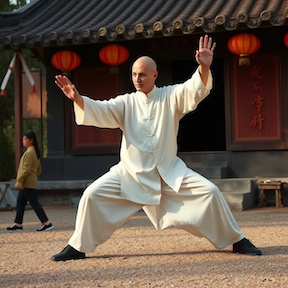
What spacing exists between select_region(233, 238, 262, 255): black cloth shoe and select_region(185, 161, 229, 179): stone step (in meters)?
5.33

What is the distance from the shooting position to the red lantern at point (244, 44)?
9.75 meters

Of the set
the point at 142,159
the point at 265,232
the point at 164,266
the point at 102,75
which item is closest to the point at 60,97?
the point at 102,75

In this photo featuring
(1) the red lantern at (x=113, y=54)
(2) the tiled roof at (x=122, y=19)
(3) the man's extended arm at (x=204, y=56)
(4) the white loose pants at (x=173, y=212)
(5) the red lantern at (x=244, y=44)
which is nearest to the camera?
(3) the man's extended arm at (x=204, y=56)

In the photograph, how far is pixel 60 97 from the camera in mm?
11609

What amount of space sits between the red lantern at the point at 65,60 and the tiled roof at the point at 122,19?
521 mm

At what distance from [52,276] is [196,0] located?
755 cm

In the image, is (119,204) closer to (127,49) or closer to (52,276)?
(52,276)

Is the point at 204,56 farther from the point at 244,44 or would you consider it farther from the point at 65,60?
the point at 65,60

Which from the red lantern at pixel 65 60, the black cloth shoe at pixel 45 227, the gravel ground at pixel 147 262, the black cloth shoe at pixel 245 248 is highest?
the red lantern at pixel 65 60

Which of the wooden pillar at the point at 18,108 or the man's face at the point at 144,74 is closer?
the man's face at the point at 144,74

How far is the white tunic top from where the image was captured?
191 inches

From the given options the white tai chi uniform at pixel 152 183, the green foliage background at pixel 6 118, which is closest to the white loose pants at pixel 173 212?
the white tai chi uniform at pixel 152 183

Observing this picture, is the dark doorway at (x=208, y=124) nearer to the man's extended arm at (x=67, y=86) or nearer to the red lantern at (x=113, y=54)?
the red lantern at (x=113, y=54)

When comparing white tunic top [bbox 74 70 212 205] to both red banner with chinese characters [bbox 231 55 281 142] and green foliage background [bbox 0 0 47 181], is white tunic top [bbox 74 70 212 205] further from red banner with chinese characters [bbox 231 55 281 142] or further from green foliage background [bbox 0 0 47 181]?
green foliage background [bbox 0 0 47 181]
